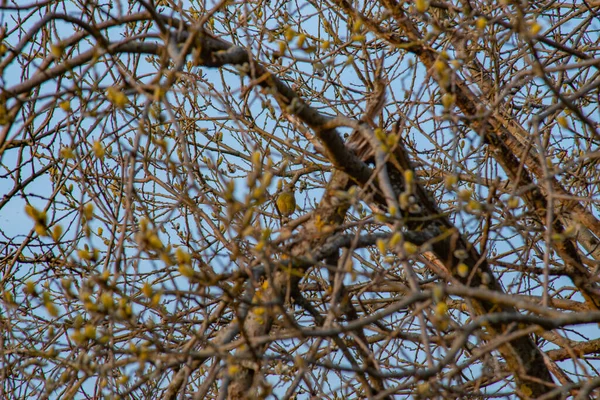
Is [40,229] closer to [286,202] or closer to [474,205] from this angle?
[474,205]

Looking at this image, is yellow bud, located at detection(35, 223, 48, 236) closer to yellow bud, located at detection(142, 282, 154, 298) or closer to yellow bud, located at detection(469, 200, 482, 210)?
yellow bud, located at detection(142, 282, 154, 298)

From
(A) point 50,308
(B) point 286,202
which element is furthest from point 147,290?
(B) point 286,202

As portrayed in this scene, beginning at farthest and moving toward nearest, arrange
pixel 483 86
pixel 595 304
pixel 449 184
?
pixel 483 86, pixel 595 304, pixel 449 184

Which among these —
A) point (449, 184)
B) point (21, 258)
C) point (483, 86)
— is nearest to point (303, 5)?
point (483, 86)

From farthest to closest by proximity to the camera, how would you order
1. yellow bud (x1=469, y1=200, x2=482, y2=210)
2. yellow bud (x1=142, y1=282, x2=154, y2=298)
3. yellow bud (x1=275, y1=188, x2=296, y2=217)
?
yellow bud (x1=275, y1=188, x2=296, y2=217), yellow bud (x1=469, y1=200, x2=482, y2=210), yellow bud (x1=142, y1=282, x2=154, y2=298)

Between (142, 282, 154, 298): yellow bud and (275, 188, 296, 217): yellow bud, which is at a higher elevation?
(275, 188, 296, 217): yellow bud

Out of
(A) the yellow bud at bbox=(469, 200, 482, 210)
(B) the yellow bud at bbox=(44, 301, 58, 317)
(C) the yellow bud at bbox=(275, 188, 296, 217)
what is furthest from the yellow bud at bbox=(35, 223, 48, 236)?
(C) the yellow bud at bbox=(275, 188, 296, 217)

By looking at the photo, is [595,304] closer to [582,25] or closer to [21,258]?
[582,25]

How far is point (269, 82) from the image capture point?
2.37m

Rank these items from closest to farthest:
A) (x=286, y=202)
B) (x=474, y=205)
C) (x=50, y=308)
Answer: (x=50, y=308)
(x=474, y=205)
(x=286, y=202)

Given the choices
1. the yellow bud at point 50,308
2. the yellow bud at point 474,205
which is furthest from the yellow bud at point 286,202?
the yellow bud at point 50,308

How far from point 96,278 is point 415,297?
857mm

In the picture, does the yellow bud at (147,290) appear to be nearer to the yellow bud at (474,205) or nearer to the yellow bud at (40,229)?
the yellow bud at (40,229)

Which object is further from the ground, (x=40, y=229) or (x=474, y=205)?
(x=40, y=229)
